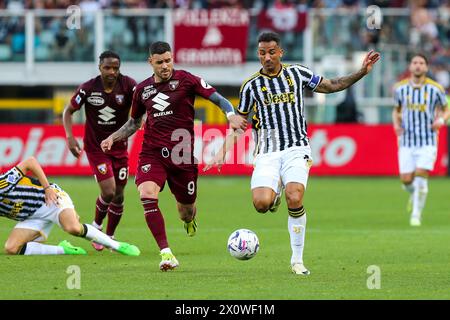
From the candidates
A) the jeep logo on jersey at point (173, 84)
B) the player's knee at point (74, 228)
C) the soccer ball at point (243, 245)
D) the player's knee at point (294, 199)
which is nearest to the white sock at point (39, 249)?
the player's knee at point (74, 228)

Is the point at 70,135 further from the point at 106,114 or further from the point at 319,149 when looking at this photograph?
the point at 319,149

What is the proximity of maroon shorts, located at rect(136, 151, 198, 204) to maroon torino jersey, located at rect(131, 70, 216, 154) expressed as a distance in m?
0.13

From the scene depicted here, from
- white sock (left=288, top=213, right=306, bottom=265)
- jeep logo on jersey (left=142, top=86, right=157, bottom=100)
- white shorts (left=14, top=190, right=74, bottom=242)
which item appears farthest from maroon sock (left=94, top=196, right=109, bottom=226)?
white sock (left=288, top=213, right=306, bottom=265)

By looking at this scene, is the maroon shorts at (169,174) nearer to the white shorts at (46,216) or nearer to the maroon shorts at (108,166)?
the white shorts at (46,216)

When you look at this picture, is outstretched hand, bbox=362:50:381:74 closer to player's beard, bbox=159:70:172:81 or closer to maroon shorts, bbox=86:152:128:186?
player's beard, bbox=159:70:172:81

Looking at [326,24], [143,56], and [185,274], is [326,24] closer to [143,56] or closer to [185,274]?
[143,56]

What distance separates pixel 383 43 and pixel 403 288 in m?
20.2

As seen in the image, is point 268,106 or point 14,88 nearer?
point 268,106

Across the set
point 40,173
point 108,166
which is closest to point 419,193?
point 108,166

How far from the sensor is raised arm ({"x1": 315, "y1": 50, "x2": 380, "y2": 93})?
34.6 feet

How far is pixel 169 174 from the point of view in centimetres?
1152

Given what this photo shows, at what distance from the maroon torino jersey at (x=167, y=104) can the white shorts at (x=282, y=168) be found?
106cm
